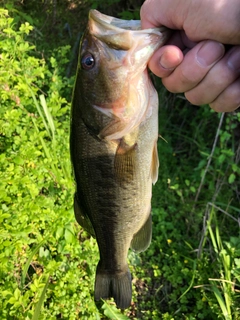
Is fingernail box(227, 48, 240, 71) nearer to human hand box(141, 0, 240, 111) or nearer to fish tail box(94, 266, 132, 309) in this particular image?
human hand box(141, 0, 240, 111)

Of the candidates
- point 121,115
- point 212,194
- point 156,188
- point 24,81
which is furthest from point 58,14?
point 121,115

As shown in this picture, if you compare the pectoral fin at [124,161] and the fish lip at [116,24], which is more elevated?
the fish lip at [116,24]

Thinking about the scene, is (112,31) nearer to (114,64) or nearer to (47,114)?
(114,64)

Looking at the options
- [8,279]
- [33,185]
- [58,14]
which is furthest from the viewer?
[58,14]

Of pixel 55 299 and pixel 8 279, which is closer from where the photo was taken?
pixel 8 279

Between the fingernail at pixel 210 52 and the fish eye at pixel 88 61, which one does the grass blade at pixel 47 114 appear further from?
the fingernail at pixel 210 52

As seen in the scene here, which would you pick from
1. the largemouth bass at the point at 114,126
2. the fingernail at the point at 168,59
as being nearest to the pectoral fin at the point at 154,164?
the largemouth bass at the point at 114,126

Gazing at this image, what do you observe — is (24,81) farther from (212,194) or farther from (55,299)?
(212,194)
